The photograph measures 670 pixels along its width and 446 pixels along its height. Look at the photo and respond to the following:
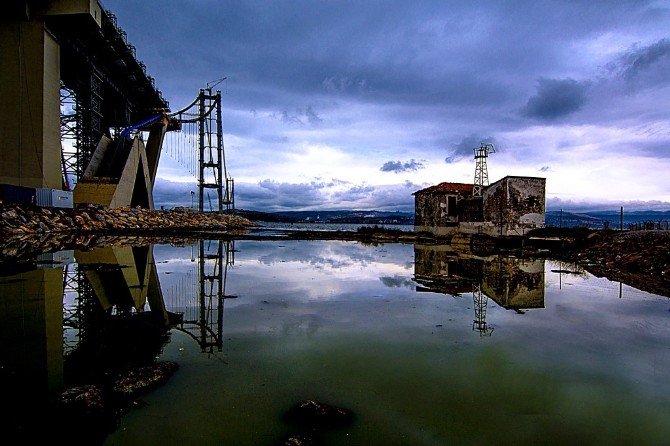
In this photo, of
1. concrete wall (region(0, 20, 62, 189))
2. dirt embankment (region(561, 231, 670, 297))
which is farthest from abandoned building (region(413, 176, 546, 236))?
concrete wall (region(0, 20, 62, 189))

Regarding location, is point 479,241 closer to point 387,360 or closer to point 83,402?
point 387,360

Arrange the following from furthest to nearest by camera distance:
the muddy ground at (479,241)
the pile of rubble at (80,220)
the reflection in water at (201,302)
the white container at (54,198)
Result: the white container at (54,198) < the pile of rubble at (80,220) < the muddy ground at (479,241) < the reflection in water at (201,302)

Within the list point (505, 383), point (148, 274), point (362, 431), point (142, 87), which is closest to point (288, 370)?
point (362, 431)

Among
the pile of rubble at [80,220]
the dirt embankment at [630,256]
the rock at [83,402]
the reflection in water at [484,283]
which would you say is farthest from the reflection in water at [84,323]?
the dirt embankment at [630,256]

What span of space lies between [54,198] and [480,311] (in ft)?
75.1

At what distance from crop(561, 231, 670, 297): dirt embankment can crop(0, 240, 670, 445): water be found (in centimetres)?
386

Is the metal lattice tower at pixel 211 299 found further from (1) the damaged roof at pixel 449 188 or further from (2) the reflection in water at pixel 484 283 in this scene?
(1) the damaged roof at pixel 449 188

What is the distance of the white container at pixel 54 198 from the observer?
1906cm

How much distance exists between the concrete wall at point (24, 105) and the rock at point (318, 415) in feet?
75.9

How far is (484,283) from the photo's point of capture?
359 inches

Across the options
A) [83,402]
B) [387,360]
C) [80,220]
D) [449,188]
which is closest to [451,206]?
[449,188]

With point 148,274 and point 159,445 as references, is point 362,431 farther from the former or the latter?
point 148,274

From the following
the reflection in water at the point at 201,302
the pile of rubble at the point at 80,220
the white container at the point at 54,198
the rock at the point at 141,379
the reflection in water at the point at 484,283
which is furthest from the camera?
the white container at the point at 54,198

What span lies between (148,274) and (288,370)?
6.85 meters
